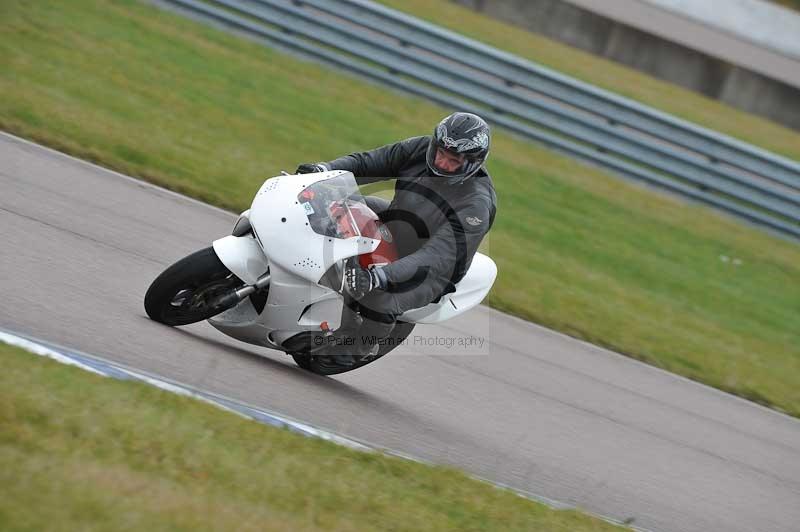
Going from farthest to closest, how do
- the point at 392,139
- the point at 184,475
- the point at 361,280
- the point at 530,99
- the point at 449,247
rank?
the point at 530,99 < the point at 392,139 < the point at 449,247 < the point at 361,280 < the point at 184,475

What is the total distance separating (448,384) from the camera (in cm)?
749

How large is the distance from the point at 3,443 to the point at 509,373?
481 cm

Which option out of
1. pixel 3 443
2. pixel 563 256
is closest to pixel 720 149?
pixel 563 256

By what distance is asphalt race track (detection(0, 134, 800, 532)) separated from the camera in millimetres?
5934

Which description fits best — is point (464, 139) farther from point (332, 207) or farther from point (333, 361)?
point (333, 361)

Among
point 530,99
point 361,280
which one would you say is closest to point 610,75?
point 530,99

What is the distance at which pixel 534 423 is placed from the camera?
24.0 ft

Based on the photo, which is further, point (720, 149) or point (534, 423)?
point (720, 149)

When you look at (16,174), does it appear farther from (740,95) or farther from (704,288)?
(740,95)

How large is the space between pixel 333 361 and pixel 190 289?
109cm

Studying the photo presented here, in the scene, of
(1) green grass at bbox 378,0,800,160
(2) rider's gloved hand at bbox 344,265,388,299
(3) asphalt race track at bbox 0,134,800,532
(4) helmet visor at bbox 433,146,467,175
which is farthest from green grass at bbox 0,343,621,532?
(1) green grass at bbox 378,0,800,160

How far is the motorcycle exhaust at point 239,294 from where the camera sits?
5.85 meters

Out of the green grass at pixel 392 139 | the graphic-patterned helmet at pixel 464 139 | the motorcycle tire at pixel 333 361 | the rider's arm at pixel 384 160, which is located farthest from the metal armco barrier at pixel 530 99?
the graphic-patterned helmet at pixel 464 139

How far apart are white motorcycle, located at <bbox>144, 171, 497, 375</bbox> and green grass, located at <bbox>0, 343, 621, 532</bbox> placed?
1012 mm
